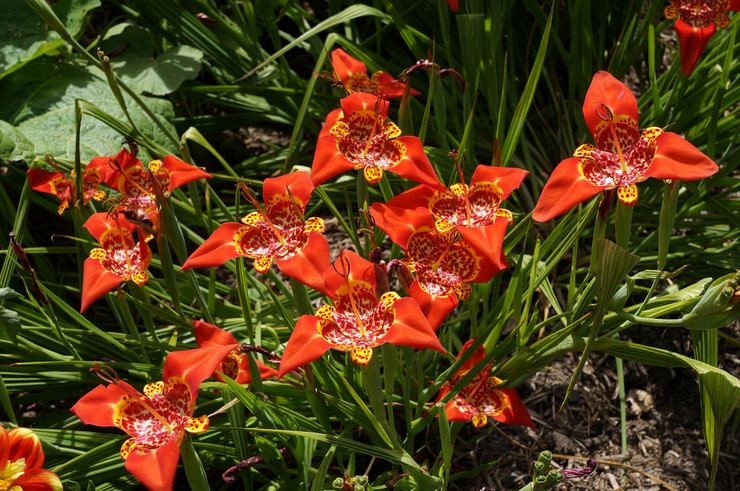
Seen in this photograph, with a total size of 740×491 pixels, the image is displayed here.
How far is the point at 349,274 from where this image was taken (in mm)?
1169

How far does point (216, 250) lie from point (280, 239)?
11cm

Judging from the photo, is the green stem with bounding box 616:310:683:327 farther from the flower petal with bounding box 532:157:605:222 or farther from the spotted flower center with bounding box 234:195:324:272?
the spotted flower center with bounding box 234:195:324:272

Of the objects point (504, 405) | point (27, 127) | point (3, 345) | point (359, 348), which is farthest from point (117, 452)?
point (27, 127)

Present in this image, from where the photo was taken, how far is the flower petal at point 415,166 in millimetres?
1249

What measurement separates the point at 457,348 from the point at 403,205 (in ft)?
1.73

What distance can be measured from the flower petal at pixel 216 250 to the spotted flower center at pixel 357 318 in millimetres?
Result: 168

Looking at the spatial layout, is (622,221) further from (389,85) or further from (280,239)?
(389,85)

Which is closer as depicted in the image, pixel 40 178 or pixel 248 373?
pixel 248 373

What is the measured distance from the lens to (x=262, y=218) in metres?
1.28

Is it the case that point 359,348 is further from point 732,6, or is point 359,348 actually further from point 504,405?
point 732,6

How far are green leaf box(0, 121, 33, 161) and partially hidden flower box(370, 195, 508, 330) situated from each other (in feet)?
2.91

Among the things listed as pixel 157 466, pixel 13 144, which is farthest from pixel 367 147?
pixel 13 144

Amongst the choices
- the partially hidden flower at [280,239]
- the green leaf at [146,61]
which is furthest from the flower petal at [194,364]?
the green leaf at [146,61]

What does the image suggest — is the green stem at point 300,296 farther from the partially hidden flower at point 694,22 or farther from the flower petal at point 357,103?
the partially hidden flower at point 694,22
